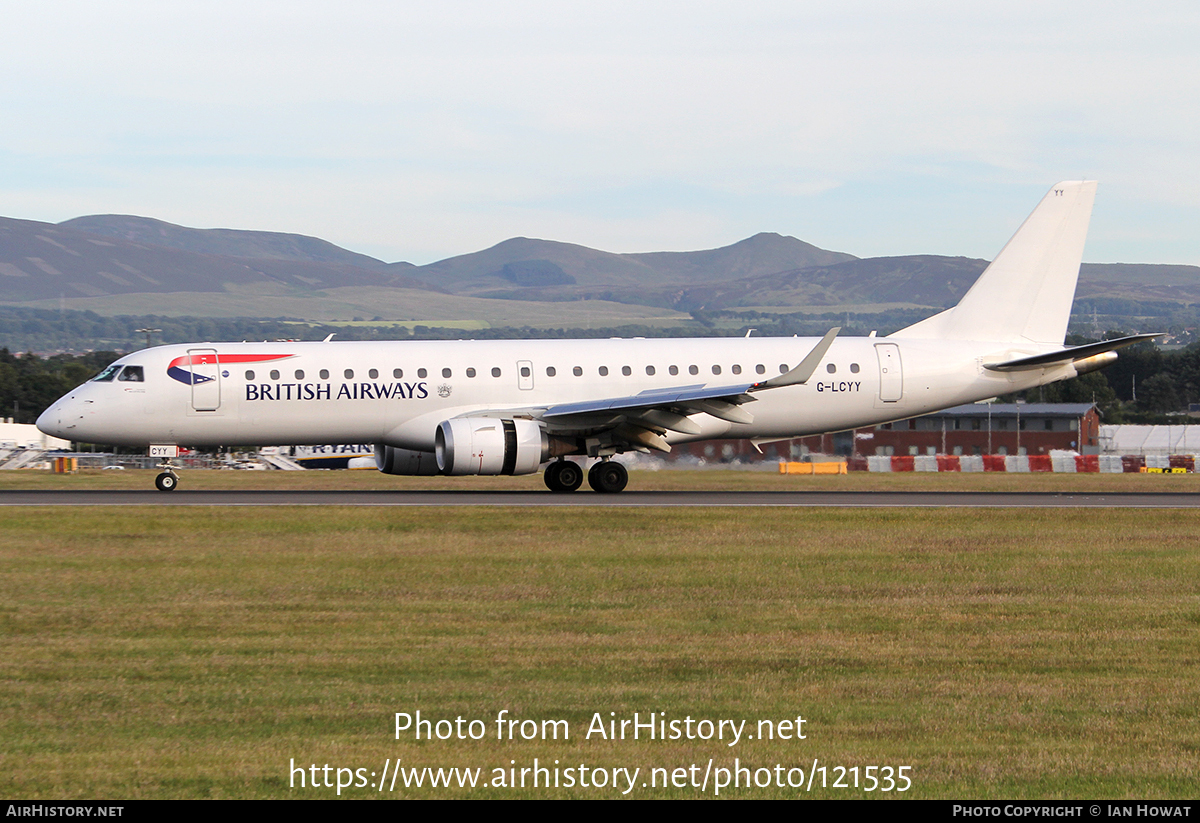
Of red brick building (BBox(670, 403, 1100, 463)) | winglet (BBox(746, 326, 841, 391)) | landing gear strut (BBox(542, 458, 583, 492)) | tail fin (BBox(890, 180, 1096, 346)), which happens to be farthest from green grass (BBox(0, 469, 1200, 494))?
red brick building (BBox(670, 403, 1100, 463))

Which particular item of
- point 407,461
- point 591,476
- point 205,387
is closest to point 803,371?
point 591,476

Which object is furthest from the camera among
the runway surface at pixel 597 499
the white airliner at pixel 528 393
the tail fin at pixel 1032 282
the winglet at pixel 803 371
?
the tail fin at pixel 1032 282

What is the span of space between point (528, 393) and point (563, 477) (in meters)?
2.23

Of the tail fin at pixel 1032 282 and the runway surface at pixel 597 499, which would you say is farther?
the tail fin at pixel 1032 282

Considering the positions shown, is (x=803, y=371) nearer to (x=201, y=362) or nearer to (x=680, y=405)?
(x=680, y=405)

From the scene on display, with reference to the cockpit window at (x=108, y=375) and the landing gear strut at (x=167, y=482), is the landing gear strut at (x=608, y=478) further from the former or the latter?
the cockpit window at (x=108, y=375)

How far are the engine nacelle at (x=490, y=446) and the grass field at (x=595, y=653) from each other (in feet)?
20.2

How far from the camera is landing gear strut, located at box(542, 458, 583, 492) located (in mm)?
32156

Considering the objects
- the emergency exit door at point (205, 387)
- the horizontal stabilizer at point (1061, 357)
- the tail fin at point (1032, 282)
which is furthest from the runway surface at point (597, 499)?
the tail fin at point (1032, 282)

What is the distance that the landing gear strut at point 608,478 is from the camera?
31844 millimetres

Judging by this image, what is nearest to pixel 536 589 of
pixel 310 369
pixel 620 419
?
pixel 620 419

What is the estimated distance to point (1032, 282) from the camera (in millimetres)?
35812

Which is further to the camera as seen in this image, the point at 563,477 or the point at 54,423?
the point at 563,477

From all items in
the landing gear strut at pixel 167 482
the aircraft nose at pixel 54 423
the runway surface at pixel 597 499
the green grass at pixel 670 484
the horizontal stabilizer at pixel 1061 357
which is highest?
the horizontal stabilizer at pixel 1061 357
